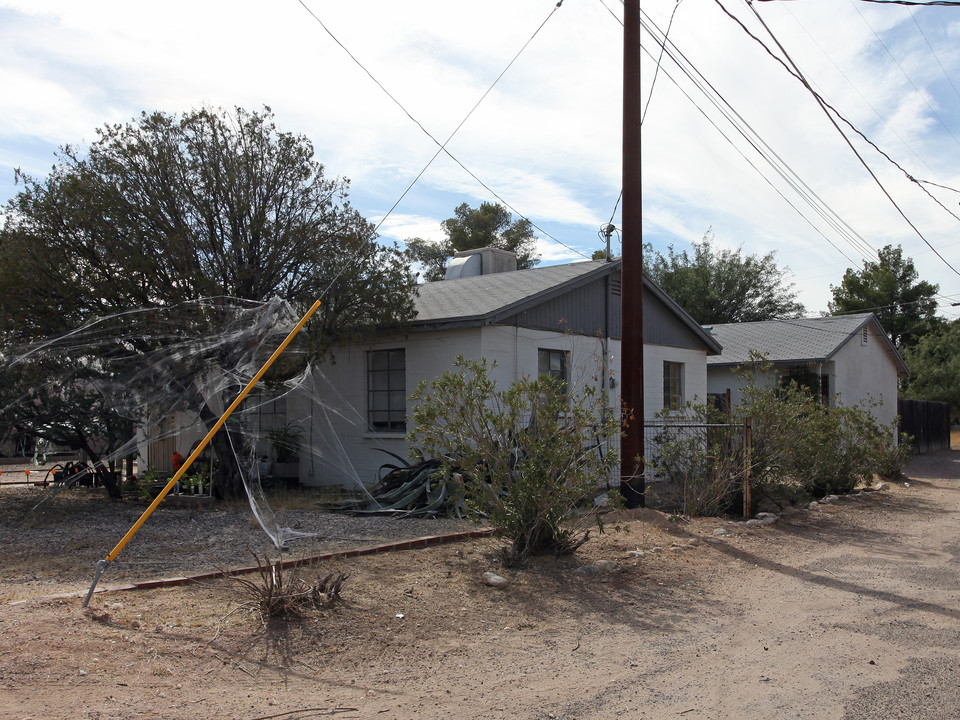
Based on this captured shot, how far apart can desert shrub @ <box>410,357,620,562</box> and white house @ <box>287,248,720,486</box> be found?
17.9ft

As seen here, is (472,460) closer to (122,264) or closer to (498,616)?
(498,616)

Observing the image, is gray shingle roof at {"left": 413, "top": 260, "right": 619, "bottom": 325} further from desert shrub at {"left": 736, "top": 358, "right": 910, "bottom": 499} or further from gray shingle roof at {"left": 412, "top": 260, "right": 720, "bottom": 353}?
desert shrub at {"left": 736, "top": 358, "right": 910, "bottom": 499}

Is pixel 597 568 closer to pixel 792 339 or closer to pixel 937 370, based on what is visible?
pixel 792 339

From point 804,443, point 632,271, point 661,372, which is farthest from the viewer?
point 661,372

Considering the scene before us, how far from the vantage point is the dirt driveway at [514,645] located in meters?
4.55

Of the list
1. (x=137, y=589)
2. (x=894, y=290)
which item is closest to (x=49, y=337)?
(x=137, y=589)

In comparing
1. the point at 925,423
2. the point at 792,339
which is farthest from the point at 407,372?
the point at 925,423

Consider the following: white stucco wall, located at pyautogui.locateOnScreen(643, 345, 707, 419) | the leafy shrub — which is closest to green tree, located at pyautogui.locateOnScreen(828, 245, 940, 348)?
white stucco wall, located at pyautogui.locateOnScreen(643, 345, 707, 419)

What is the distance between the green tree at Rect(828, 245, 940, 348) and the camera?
43.8 meters

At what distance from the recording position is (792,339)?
25859mm

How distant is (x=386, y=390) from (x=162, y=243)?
206 inches

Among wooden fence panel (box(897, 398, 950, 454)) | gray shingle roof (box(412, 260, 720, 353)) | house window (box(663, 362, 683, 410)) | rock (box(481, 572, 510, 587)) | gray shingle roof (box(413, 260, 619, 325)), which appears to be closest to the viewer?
rock (box(481, 572, 510, 587))

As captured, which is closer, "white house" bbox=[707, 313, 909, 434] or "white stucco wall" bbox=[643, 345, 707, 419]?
"white stucco wall" bbox=[643, 345, 707, 419]

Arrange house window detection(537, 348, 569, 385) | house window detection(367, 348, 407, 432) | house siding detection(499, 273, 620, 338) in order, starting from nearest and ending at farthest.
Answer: house siding detection(499, 273, 620, 338), house window detection(367, 348, 407, 432), house window detection(537, 348, 569, 385)
